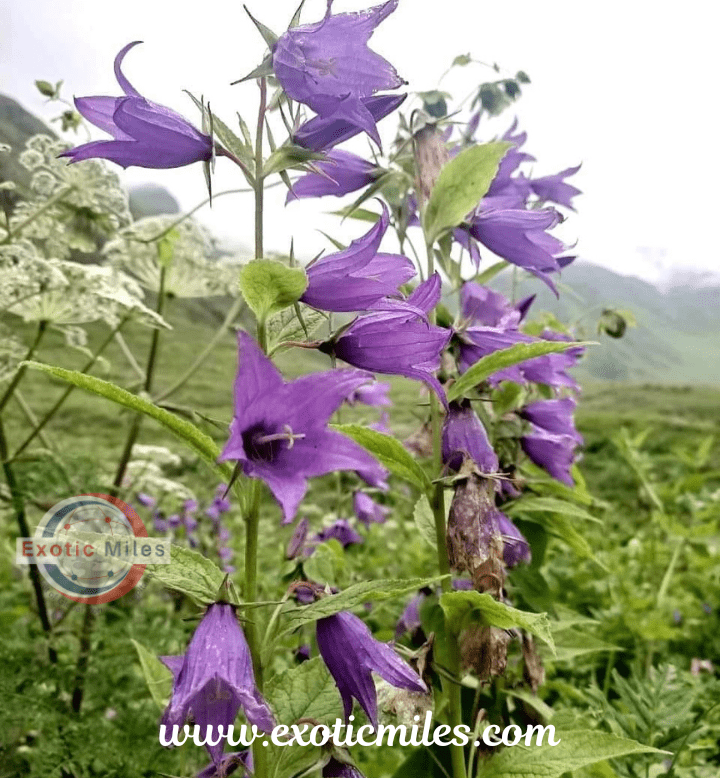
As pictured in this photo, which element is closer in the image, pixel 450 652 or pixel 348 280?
pixel 348 280

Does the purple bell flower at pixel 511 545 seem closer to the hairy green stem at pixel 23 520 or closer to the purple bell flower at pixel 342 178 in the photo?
the purple bell flower at pixel 342 178

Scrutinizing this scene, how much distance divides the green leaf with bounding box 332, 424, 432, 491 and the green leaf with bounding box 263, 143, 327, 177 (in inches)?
15.7

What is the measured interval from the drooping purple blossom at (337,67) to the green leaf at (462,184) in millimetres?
Answer: 275

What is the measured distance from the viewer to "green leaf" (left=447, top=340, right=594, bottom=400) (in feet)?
3.27

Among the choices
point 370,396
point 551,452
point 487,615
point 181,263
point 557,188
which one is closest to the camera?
point 487,615

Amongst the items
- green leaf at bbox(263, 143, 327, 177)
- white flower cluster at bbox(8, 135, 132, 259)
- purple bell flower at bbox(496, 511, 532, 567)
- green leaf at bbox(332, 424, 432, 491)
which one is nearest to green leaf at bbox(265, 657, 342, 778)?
green leaf at bbox(332, 424, 432, 491)

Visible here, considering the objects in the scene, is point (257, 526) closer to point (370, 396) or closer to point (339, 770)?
point (339, 770)

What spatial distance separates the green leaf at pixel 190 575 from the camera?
0.86 m

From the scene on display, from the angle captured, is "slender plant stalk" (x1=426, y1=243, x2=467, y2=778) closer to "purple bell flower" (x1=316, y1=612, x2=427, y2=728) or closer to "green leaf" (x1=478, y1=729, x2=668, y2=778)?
"green leaf" (x1=478, y1=729, x2=668, y2=778)

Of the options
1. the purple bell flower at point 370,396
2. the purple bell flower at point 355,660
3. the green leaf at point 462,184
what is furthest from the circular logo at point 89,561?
the green leaf at point 462,184

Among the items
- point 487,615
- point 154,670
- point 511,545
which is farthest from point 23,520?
point 487,615

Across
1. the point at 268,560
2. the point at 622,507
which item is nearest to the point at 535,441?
the point at 268,560

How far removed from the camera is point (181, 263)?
2.84 m

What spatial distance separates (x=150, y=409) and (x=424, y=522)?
2.15ft
